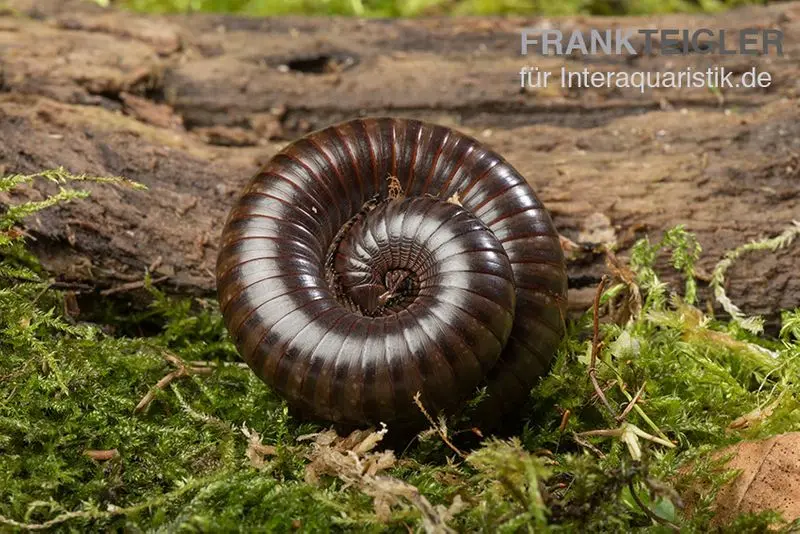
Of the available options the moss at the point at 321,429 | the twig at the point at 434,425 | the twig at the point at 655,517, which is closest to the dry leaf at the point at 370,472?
the moss at the point at 321,429

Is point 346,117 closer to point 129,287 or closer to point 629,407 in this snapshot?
point 129,287

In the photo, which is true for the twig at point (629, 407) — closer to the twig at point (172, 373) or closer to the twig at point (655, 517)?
the twig at point (655, 517)

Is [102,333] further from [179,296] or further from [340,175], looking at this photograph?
[340,175]

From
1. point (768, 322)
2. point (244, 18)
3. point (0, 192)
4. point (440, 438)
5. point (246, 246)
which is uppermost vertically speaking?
point (244, 18)

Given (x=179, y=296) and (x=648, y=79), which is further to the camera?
(x=648, y=79)

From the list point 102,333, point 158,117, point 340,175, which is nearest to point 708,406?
point 340,175

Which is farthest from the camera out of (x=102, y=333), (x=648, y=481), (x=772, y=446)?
(x=102, y=333)

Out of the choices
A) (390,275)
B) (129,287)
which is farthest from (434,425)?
A: (129,287)
